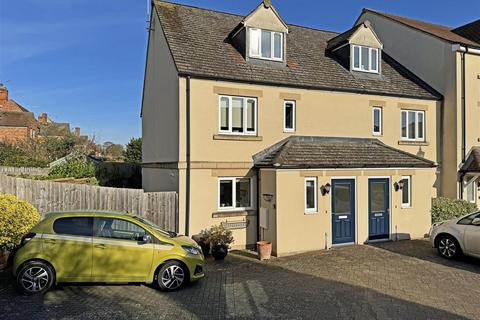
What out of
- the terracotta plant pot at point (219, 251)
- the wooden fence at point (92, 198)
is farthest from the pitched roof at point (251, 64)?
the terracotta plant pot at point (219, 251)

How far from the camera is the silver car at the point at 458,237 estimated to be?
10.1 meters

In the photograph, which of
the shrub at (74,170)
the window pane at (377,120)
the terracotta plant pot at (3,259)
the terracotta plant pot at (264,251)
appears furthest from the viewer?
the shrub at (74,170)

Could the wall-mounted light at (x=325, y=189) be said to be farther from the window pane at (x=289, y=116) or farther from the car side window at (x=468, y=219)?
the car side window at (x=468, y=219)

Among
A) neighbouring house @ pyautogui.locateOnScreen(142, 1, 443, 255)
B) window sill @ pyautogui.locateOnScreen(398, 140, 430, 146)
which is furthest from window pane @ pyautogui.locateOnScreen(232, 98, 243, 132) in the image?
window sill @ pyautogui.locateOnScreen(398, 140, 430, 146)

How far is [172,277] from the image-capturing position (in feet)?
26.3

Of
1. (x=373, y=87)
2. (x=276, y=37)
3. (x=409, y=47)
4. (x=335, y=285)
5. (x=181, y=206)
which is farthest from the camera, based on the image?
(x=409, y=47)

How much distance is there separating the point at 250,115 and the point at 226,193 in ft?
10.1

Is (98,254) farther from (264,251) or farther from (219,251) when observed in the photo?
(264,251)

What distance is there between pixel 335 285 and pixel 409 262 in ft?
11.3

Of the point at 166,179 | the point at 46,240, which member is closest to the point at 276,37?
the point at 166,179

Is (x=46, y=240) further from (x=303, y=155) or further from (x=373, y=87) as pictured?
(x=373, y=87)

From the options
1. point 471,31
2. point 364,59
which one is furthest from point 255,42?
point 471,31

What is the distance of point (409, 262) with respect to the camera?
1058cm

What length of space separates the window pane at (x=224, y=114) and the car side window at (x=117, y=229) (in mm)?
5665
